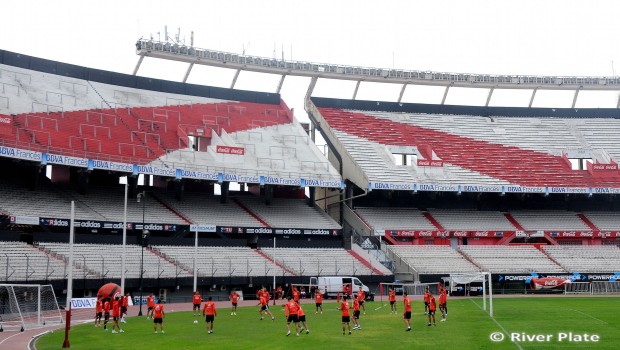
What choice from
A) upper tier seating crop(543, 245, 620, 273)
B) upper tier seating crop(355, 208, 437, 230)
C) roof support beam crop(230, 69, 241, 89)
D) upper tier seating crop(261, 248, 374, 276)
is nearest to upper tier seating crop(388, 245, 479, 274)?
upper tier seating crop(355, 208, 437, 230)

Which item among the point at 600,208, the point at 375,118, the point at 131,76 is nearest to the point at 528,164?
the point at 600,208

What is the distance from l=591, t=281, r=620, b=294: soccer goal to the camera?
59.6 metres

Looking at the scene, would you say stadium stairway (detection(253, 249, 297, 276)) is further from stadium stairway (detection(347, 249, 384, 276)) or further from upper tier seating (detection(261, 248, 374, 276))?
stadium stairway (detection(347, 249, 384, 276))

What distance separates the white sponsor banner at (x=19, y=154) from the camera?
4731cm

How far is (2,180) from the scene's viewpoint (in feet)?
174

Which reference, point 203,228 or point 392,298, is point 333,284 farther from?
point 392,298

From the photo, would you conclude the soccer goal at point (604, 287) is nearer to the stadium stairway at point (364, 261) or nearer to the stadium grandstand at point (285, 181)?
the stadium grandstand at point (285, 181)

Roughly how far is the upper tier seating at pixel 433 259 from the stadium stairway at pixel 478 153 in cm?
1151

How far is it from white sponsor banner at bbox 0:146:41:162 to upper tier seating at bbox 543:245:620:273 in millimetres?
48899

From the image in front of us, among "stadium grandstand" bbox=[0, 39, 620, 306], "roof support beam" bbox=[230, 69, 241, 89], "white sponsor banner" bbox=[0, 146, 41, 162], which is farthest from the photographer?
"roof support beam" bbox=[230, 69, 241, 89]

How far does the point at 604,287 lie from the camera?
60000mm

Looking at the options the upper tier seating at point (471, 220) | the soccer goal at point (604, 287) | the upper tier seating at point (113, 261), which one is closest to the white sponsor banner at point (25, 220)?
the upper tier seating at point (113, 261)

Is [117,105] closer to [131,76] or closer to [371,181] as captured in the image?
[131,76]

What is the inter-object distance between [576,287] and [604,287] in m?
2.44
